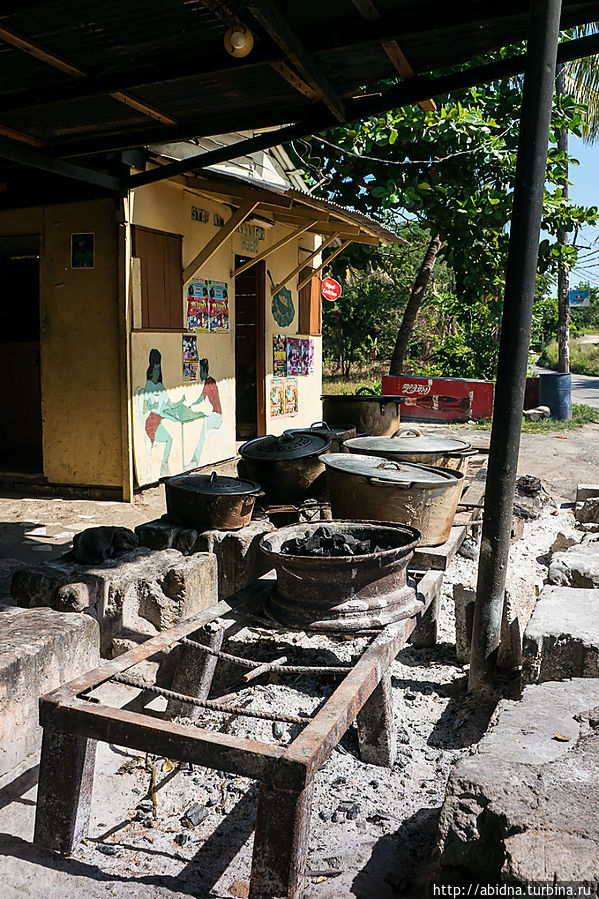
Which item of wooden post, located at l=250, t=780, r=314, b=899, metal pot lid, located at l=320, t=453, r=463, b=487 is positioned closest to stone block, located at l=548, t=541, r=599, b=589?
metal pot lid, located at l=320, t=453, r=463, b=487

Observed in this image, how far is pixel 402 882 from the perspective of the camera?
2.36m

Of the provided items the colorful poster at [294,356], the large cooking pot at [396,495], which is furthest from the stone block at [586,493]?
the colorful poster at [294,356]

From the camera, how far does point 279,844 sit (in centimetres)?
216

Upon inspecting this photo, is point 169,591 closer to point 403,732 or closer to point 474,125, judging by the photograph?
point 403,732

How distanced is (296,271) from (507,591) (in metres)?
7.58

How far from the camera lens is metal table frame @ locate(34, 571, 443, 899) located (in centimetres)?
216

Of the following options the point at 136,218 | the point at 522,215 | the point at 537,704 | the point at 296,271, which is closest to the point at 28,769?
the point at 537,704

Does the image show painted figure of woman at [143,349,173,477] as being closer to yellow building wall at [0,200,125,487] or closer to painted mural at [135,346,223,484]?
painted mural at [135,346,223,484]

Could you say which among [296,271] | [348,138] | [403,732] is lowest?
[403,732]

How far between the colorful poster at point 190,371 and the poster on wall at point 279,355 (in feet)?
6.94

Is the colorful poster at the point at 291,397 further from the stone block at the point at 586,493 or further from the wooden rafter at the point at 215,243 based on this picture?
the stone block at the point at 586,493

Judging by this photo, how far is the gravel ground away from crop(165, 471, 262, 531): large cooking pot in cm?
125

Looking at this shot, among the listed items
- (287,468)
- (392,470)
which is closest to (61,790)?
(392,470)

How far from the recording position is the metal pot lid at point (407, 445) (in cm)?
520
